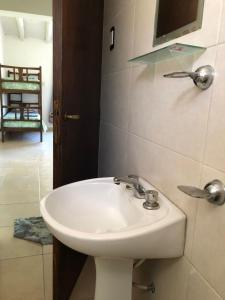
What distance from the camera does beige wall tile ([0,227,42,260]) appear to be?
170 cm

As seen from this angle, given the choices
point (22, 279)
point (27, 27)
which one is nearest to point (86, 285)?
point (22, 279)

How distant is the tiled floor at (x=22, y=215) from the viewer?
1444 mm

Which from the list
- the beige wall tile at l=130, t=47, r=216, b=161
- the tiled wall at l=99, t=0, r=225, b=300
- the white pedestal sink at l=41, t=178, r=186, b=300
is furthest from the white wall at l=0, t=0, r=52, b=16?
the white pedestal sink at l=41, t=178, r=186, b=300

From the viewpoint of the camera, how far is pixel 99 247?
691 mm

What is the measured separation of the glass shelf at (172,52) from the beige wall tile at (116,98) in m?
0.30

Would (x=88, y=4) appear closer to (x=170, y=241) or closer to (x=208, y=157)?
(x=208, y=157)

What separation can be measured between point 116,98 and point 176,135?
25.8 inches

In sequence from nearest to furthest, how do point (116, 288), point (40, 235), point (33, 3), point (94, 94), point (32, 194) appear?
point (116, 288), point (94, 94), point (40, 235), point (32, 194), point (33, 3)

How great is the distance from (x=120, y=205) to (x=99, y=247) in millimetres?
363

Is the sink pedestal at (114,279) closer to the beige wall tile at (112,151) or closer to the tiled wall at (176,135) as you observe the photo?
the tiled wall at (176,135)

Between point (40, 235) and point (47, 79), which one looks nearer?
point (40, 235)

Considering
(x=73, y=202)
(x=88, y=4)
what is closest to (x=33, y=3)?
(x=88, y=4)

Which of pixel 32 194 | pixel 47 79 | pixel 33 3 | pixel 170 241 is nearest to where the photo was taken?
pixel 170 241

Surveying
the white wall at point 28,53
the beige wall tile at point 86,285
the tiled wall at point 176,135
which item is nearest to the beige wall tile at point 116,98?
the tiled wall at point 176,135
